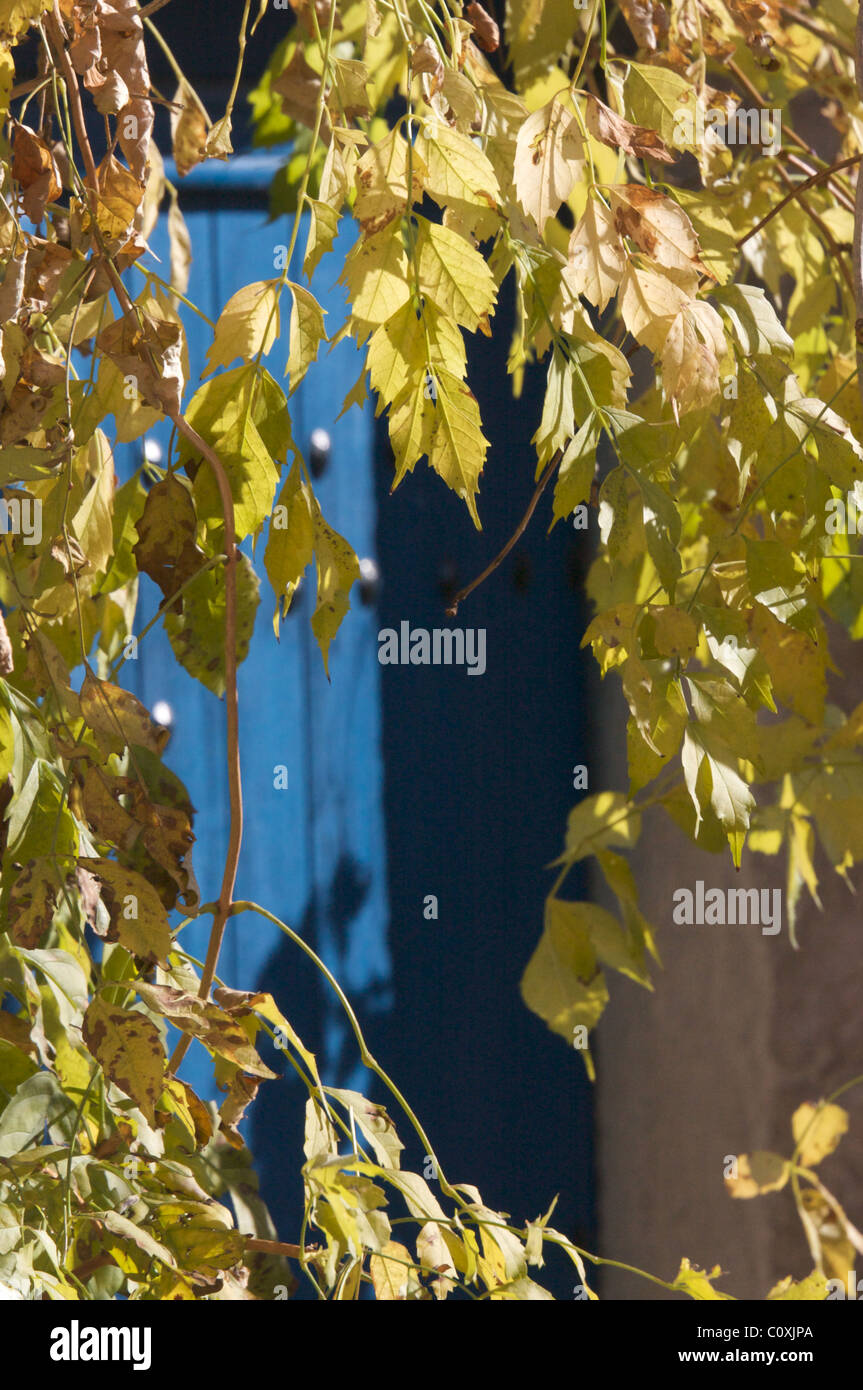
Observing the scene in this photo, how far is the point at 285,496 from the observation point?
0.81 metres

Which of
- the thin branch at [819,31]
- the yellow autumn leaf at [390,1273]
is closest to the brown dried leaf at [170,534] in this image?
the yellow autumn leaf at [390,1273]

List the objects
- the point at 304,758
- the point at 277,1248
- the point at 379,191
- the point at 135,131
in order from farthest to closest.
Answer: the point at 304,758, the point at 277,1248, the point at 135,131, the point at 379,191

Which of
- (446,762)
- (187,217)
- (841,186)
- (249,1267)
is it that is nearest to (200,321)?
(187,217)

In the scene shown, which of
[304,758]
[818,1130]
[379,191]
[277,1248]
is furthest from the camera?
[304,758]

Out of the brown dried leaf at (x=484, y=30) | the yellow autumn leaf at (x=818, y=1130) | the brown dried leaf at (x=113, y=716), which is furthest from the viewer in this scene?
the yellow autumn leaf at (x=818, y=1130)

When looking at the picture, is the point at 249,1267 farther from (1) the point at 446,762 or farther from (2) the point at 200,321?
(2) the point at 200,321

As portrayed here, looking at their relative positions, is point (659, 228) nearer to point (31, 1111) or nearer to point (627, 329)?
point (627, 329)

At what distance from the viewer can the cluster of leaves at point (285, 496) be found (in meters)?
0.72

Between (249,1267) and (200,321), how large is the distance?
125cm

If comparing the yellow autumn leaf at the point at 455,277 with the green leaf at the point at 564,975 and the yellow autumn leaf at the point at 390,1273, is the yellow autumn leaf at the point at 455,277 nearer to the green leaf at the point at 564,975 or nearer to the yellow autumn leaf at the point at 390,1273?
the yellow autumn leaf at the point at 390,1273

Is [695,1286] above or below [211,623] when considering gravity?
below

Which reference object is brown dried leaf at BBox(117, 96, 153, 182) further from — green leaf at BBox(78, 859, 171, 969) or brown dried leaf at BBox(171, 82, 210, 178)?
green leaf at BBox(78, 859, 171, 969)

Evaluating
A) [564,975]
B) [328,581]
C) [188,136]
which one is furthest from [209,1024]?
[188,136]

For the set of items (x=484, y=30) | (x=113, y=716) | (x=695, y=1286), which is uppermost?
(x=484, y=30)
